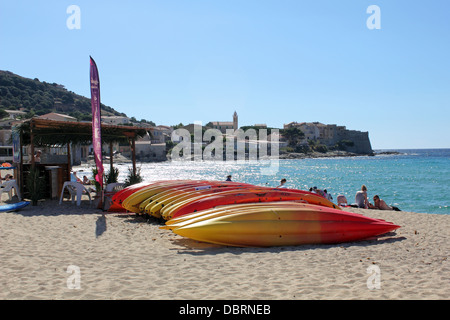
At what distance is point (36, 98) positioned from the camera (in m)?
101

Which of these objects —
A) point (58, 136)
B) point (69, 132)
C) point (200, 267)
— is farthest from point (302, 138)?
point (200, 267)

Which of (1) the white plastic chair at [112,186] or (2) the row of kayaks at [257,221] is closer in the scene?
(2) the row of kayaks at [257,221]

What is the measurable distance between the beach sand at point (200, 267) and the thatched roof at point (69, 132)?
4.16 meters

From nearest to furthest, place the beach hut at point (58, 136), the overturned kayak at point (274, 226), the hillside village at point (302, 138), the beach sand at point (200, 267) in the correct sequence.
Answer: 1. the beach sand at point (200, 267)
2. the overturned kayak at point (274, 226)
3. the beach hut at point (58, 136)
4. the hillside village at point (302, 138)

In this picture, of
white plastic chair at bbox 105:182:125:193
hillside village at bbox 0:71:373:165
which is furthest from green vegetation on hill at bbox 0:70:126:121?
white plastic chair at bbox 105:182:125:193

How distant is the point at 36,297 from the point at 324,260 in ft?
11.5

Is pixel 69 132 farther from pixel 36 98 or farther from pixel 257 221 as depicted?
pixel 36 98

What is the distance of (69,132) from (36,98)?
103m

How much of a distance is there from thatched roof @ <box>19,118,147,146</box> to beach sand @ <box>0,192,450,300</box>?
4.16m

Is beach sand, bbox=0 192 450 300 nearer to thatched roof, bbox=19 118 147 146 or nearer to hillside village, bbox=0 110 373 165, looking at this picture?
thatched roof, bbox=19 118 147 146

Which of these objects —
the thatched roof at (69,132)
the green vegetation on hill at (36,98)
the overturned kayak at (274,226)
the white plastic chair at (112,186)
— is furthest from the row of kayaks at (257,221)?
the green vegetation on hill at (36,98)

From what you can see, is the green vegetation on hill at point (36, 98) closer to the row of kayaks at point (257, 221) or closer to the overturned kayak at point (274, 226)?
the row of kayaks at point (257, 221)

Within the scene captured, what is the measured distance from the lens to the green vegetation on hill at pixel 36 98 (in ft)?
307

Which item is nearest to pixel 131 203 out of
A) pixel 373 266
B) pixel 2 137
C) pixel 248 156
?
pixel 373 266
